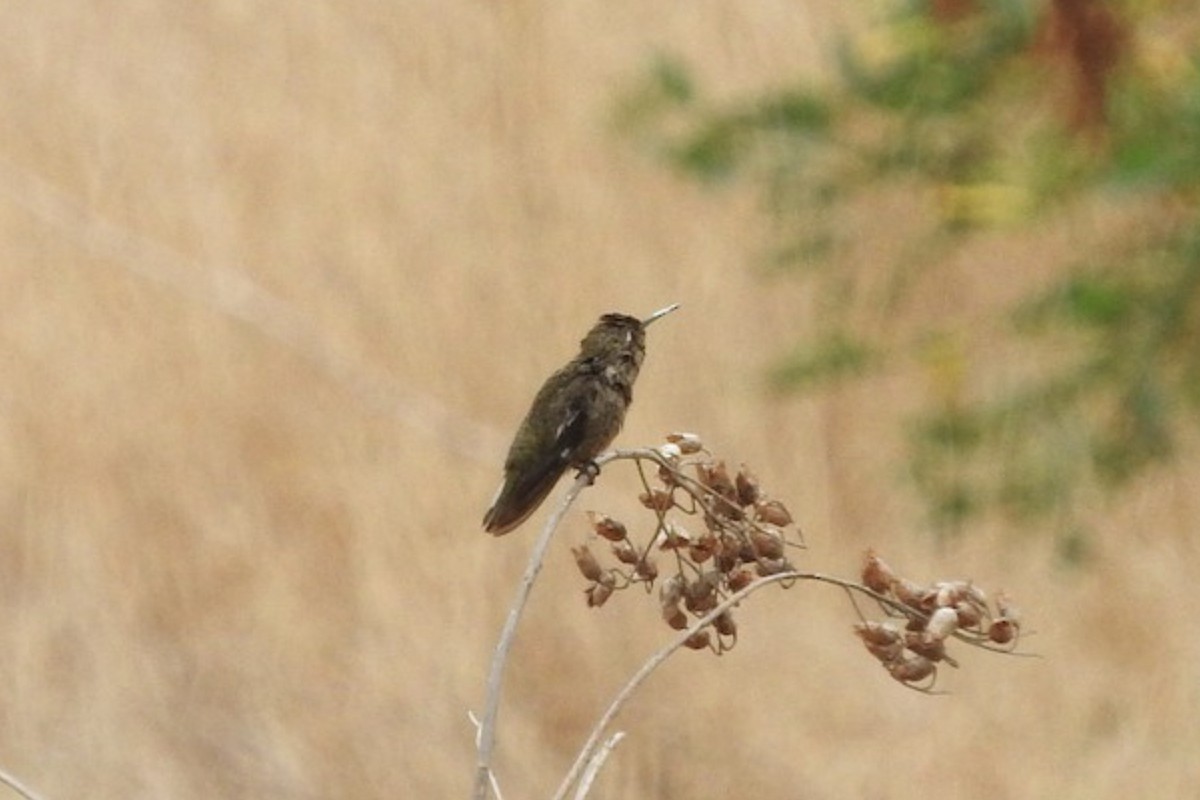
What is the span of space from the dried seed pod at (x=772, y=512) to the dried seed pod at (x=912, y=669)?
11 centimetres

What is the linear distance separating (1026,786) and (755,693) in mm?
555

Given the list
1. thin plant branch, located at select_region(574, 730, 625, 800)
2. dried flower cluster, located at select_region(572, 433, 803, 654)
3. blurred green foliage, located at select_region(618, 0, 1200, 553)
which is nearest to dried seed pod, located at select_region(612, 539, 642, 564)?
dried flower cluster, located at select_region(572, 433, 803, 654)

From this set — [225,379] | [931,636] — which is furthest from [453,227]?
[931,636]

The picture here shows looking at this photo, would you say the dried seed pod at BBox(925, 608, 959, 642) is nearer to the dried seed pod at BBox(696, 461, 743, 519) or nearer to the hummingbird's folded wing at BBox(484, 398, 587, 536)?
the dried seed pod at BBox(696, 461, 743, 519)

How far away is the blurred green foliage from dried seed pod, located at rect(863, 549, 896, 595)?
64.0 inches

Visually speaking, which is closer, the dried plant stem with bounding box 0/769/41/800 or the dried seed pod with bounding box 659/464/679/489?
the dried plant stem with bounding box 0/769/41/800

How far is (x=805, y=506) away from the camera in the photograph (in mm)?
4535

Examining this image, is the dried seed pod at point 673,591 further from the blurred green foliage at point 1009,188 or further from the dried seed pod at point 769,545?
the blurred green foliage at point 1009,188

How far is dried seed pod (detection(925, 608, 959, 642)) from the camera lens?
1154mm

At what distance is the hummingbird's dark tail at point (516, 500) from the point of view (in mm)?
1432

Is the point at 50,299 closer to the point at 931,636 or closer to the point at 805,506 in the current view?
the point at 805,506

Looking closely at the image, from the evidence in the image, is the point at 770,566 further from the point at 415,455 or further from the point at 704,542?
the point at 415,455

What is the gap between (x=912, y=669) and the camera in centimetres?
115

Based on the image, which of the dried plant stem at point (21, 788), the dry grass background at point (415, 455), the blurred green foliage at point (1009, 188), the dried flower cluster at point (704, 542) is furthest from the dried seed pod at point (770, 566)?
the dry grass background at point (415, 455)
